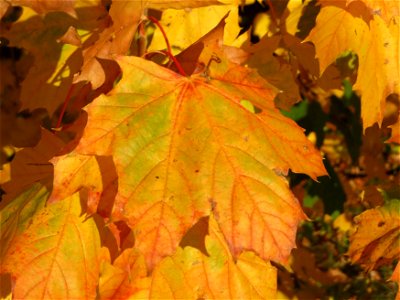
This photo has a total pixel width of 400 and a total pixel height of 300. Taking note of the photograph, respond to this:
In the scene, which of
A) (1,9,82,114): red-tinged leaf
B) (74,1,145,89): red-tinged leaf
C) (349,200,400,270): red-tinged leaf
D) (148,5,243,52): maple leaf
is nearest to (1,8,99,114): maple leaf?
(1,9,82,114): red-tinged leaf

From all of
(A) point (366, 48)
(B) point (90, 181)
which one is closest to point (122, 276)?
(B) point (90, 181)

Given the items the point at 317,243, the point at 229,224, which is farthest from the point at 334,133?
the point at 229,224

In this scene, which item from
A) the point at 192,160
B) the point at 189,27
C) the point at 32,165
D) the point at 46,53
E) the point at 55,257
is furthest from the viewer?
the point at 46,53

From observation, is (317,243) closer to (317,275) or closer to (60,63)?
(317,275)

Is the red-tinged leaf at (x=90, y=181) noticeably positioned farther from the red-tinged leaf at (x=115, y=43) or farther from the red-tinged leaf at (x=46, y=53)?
the red-tinged leaf at (x=46, y=53)

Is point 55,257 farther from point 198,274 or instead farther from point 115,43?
point 115,43

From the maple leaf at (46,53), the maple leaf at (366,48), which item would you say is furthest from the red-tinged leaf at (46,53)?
the maple leaf at (366,48)
